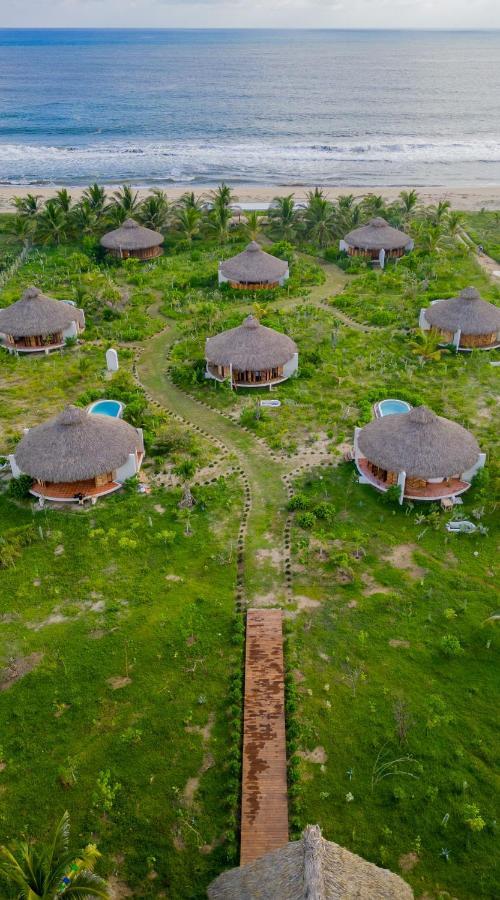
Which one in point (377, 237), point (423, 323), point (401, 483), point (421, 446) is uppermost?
point (377, 237)

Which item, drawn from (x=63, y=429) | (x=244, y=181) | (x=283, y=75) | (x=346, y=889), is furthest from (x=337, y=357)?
(x=283, y=75)

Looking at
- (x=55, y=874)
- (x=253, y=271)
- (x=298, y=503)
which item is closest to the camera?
(x=55, y=874)

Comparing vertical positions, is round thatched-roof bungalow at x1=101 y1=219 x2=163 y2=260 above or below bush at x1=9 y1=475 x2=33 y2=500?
above

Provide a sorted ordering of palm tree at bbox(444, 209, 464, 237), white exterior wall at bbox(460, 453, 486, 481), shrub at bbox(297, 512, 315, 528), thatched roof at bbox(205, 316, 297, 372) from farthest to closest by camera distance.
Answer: palm tree at bbox(444, 209, 464, 237) < thatched roof at bbox(205, 316, 297, 372) < white exterior wall at bbox(460, 453, 486, 481) < shrub at bbox(297, 512, 315, 528)

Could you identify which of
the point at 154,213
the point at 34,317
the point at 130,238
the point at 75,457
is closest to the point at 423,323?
the point at 34,317

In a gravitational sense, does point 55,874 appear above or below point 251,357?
below

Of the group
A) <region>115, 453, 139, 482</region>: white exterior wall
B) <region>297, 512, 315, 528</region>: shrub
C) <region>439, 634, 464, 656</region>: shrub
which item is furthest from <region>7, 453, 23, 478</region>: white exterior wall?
<region>439, 634, 464, 656</region>: shrub

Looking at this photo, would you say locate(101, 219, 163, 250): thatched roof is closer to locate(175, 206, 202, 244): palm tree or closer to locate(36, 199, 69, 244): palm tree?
locate(175, 206, 202, 244): palm tree

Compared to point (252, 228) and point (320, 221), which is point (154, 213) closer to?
point (252, 228)
